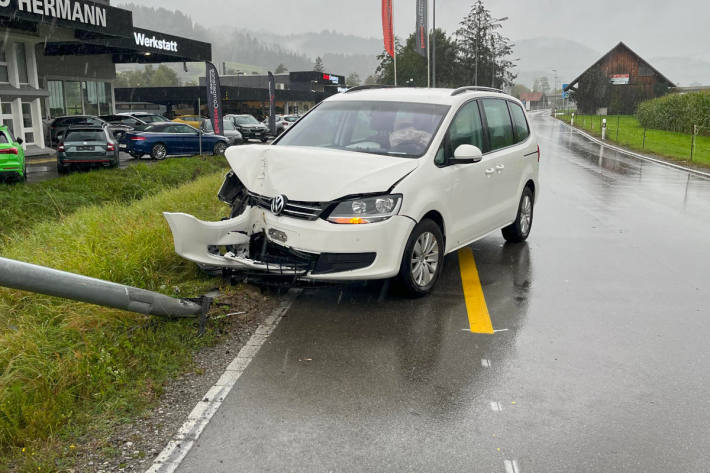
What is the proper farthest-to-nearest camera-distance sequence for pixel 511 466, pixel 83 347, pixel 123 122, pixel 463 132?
pixel 123 122 < pixel 463 132 < pixel 83 347 < pixel 511 466

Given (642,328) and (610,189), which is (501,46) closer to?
(610,189)

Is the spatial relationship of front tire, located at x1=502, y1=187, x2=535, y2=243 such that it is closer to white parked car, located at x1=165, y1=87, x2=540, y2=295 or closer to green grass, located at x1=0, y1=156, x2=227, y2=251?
white parked car, located at x1=165, y1=87, x2=540, y2=295

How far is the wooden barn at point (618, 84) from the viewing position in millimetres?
83562

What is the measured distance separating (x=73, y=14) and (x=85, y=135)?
8603 millimetres

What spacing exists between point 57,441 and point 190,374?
1.08 m

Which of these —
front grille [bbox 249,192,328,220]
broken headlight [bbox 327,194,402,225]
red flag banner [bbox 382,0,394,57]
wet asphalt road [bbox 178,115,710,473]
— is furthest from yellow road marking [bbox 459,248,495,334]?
red flag banner [bbox 382,0,394,57]

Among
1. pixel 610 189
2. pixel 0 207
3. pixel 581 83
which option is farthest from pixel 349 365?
pixel 581 83

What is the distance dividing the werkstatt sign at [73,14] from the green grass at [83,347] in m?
18.3

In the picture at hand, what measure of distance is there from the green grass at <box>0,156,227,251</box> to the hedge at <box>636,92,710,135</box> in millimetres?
30153

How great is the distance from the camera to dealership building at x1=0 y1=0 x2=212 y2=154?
25.6 metres

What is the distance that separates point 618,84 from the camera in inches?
3479

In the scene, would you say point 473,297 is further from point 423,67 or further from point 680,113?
point 423,67

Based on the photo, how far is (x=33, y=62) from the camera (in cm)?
2864

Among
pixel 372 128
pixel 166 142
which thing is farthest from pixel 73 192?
pixel 166 142
